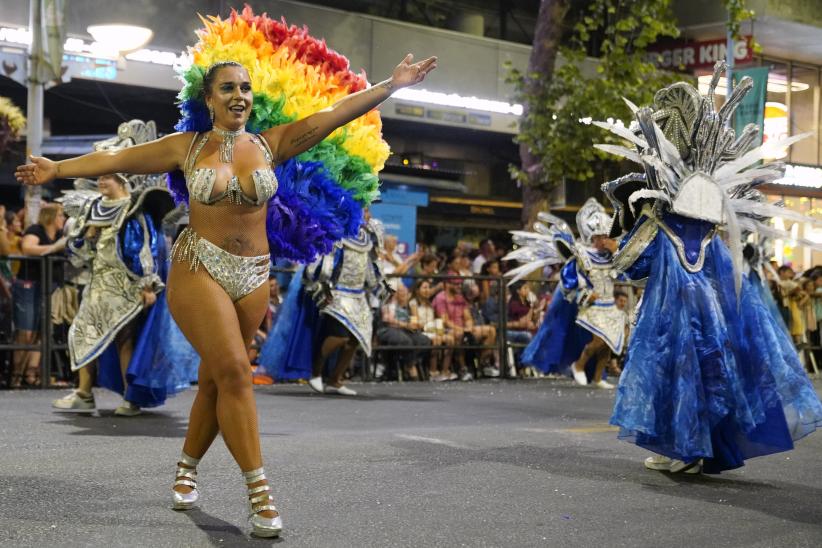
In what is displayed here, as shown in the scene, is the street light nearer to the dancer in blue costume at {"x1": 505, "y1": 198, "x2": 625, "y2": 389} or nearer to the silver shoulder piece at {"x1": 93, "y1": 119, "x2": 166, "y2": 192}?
the silver shoulder piece at {"x1": 93, "y1": 119, "x2": 166, "y2": 192}

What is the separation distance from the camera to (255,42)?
6.03 meters

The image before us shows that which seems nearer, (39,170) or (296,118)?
(39,170)

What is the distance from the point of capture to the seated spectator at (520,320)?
1620 cm

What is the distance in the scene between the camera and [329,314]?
12094mm

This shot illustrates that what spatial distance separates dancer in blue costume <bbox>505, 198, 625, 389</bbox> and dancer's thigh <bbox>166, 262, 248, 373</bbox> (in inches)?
343

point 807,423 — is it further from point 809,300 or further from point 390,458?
point 809,300

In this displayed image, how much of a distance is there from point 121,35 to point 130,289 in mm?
5156

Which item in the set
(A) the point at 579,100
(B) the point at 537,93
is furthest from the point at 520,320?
(B) the point at 537,93

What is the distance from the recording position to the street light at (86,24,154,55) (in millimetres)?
13453

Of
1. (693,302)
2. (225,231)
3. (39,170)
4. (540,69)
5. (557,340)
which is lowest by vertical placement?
(557,340)

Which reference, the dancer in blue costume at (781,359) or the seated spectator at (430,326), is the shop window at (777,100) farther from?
the dancer in blue costume at (781,359)

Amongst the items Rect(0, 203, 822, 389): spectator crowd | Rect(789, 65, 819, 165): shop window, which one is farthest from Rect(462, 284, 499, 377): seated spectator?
Rect(789, 65, 819, 165): shop window

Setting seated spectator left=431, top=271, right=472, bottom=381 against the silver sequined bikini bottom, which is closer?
the silver sequined bikini bottom

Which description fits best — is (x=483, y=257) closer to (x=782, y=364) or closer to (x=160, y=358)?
(x=160, y=358)
